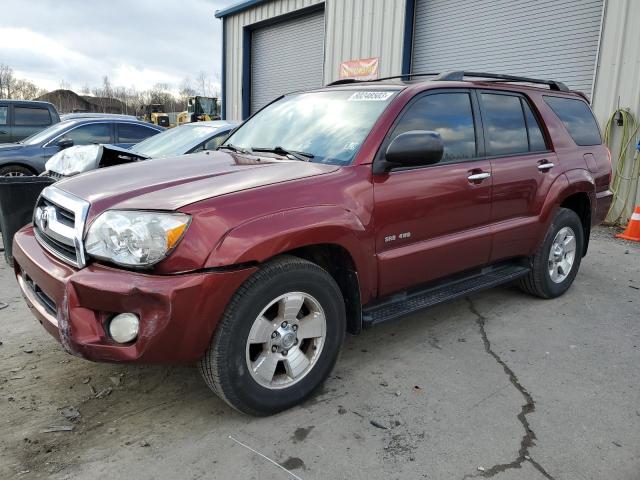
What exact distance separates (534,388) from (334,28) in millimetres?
11659

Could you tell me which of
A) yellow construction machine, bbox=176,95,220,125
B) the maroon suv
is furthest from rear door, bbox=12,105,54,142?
yellow construction machine, bbox=176,95,220,125

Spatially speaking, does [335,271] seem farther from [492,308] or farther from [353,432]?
[492,308]

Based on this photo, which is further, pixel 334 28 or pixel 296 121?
pixel 334 28

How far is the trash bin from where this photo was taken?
4.95 meters

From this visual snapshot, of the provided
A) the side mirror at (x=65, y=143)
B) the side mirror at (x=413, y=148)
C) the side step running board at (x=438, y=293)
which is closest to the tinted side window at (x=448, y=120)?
the side mirror at (x=413, y=148)

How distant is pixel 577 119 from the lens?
4707 millimetres

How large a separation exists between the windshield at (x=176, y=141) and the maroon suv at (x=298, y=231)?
2.30m


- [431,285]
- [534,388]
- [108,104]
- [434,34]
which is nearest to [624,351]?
[534,388]

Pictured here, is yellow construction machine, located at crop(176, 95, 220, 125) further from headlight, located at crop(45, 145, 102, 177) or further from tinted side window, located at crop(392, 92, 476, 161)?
tinted side window, located at crop(392, 92, 476, 161)

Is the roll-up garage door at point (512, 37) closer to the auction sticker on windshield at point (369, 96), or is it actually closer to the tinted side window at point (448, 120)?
the tinted side window at point (448, 120)

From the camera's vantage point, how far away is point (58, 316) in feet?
7.98

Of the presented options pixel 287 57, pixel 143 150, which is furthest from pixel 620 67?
pixel 287 57

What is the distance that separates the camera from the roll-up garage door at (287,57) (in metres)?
14.3

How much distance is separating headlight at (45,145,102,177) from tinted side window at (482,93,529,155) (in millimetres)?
3284
